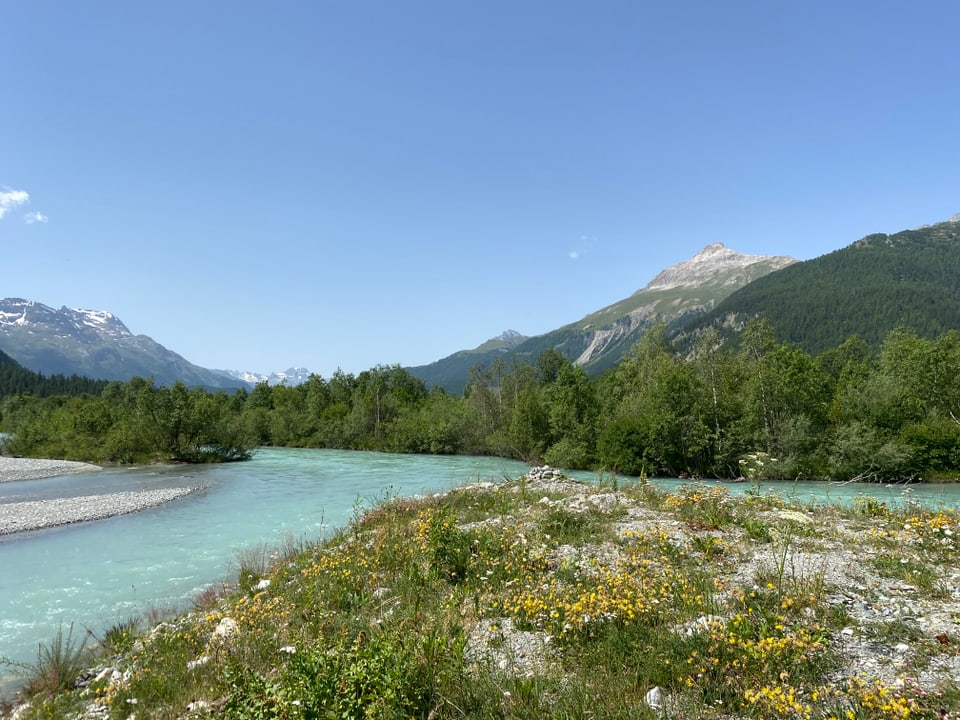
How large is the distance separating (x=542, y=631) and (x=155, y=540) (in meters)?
19.9

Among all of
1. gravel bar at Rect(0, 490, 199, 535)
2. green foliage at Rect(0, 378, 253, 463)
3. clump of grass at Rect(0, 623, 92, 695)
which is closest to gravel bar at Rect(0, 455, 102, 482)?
green foliage at Rect(0, 378, 253, 463)

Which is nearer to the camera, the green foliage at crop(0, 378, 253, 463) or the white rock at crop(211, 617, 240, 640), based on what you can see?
the white rock at crop(211, 617, 240, 640)

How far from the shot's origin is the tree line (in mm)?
39938

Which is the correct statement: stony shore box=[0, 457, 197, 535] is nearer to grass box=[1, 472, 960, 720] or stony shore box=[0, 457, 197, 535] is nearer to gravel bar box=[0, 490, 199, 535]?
gravel bar box=[0, 490, 199, 535]

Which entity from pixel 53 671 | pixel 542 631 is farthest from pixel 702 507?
pixel 53 671

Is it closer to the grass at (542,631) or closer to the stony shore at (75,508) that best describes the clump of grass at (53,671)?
the grass at (542,631)

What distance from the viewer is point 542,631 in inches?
268

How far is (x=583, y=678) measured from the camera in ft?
17.7

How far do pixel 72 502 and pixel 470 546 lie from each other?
31143 millimetres

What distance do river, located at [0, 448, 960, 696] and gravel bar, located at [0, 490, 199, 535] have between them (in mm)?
1195

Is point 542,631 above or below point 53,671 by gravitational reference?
above

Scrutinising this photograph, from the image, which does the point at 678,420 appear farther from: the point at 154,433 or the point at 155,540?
the point at 154,433

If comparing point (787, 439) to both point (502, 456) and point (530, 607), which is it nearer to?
point (502, 456)

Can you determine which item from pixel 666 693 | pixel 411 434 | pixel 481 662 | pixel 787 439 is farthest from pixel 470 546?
pixel 411 434
